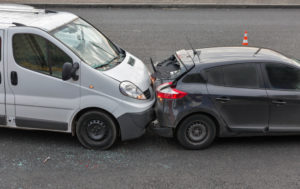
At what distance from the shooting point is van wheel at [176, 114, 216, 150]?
5503mm

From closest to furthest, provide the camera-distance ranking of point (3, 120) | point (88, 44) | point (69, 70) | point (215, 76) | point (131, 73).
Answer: point (69, 70) < point (215, 76) < point (3, 120) < point (131, 73) < point (88, 44)

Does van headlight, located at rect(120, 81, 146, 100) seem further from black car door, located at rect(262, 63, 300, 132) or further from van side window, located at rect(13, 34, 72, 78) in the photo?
black car door, located at rect(262, 63, 300, 132)

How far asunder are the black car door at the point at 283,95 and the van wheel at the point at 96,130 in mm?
2488

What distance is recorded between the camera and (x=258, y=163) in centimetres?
525

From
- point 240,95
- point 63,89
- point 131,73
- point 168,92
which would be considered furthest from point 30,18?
point 240,95

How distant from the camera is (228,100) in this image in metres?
5.44

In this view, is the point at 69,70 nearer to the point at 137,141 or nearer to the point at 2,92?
the point at 2,92

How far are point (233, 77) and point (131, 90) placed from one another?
160cm

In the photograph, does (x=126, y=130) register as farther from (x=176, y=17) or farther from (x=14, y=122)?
(x=176, y=17)

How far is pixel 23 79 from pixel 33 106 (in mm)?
443

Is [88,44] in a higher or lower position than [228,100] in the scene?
higher

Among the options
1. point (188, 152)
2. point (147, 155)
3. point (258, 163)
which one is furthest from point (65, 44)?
point (258, 163)

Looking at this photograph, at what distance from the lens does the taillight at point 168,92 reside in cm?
541

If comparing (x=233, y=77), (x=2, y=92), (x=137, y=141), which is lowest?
(x=137, y=141)
